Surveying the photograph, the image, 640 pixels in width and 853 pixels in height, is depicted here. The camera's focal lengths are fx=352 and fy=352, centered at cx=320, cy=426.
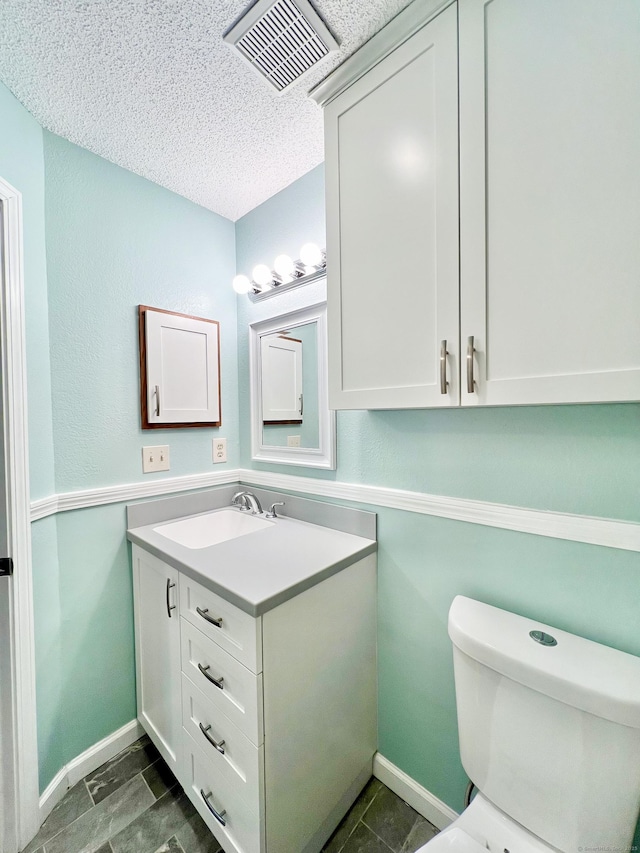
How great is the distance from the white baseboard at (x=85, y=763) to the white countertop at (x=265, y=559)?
31.5 inches

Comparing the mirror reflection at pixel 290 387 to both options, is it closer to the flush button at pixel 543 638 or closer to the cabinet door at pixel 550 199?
the cabinet door at pixel 550 199

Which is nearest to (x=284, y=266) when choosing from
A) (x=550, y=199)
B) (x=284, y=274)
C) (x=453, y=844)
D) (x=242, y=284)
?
(x=284, y=274)

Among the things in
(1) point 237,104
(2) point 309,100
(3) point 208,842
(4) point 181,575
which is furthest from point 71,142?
(3) point 208,842

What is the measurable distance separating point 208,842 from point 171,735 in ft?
1.04

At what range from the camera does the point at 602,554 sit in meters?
0.89

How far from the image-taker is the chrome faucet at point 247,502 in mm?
1709

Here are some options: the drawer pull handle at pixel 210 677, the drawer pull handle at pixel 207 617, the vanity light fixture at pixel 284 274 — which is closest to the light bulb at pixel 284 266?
the vanity light fixture at pixel 284 274

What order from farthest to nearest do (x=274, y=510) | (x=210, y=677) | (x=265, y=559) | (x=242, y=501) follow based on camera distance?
(x=242, y=501) < (x=274, y=510) < (x=265, y=559) < (x=210, y=677)

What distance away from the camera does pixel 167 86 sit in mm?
1129

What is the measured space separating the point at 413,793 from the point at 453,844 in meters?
0.54

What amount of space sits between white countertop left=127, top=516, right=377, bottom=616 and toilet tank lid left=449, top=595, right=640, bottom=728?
0.40 metres

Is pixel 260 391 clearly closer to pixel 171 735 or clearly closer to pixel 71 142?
pixel 71 142

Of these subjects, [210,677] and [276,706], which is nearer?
[276,706]

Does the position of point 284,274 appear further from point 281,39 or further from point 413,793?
point 413,793
